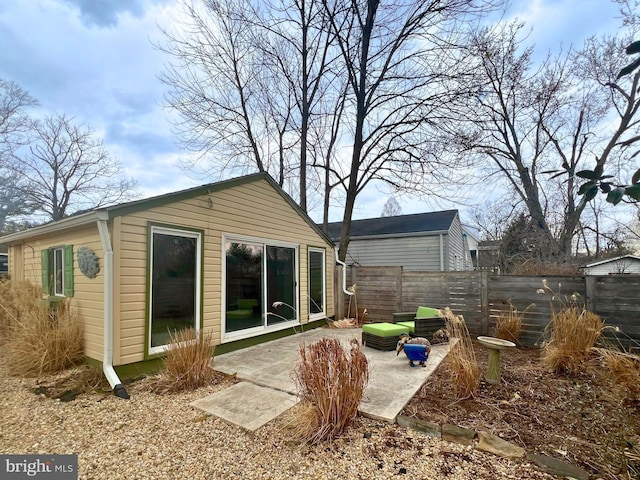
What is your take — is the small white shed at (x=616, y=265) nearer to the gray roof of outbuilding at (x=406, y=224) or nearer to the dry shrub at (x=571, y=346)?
the gray roof of outbuilding at (x=406, y=224)

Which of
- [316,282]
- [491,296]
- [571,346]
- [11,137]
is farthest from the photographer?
[11,137]

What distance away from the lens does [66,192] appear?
18094mm

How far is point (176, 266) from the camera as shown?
14.9 feet

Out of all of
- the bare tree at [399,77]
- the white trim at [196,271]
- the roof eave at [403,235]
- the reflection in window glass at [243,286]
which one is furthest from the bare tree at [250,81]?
the white trim at [196,271]

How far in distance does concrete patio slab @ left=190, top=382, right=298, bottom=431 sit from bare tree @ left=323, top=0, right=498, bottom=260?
6275mm

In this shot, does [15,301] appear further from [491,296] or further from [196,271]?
[491,296]

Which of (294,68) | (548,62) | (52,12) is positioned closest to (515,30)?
(548,62)

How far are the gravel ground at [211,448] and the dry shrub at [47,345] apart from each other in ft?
3.42

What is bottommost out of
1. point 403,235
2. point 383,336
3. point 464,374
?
point 383,336

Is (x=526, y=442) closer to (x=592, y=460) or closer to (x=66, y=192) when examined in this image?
(x=592, y=460)

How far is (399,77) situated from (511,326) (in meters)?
7.18

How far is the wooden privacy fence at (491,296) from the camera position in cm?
505

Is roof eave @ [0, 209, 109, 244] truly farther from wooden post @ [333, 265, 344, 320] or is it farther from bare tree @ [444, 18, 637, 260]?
bare tree @ [444, 18, 637, 260]

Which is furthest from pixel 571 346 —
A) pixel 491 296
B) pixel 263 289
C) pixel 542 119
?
pixel 542 119
